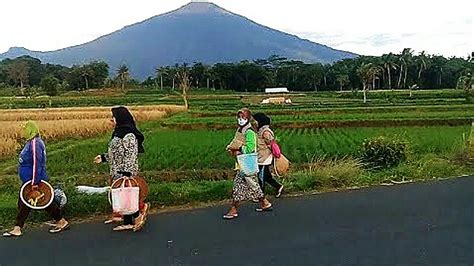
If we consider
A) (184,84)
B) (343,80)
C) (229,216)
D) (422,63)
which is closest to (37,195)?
(229,216)

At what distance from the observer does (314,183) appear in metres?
9.36

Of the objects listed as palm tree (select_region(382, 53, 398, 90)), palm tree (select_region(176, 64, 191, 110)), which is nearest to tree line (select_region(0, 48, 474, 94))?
palm tree (select_region(382, 53, 398, 90))

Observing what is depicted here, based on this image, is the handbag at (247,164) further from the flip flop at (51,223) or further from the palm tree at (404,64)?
the palm tree at (404,64)

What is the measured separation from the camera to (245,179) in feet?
24.2

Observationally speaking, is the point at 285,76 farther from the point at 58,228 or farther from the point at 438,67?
the point at 58,228

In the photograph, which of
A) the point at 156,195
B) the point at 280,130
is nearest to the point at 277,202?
the point at 156,195

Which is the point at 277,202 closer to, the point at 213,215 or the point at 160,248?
the point at 213,215

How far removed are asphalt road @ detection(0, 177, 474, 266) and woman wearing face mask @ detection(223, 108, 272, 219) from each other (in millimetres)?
195

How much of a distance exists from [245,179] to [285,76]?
257 feet

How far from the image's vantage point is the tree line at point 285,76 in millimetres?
77250

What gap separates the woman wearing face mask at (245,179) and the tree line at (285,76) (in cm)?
6964

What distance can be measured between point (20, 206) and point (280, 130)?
2030cm

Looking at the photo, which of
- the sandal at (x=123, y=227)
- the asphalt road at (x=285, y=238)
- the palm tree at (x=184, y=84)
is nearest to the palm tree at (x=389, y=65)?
the palm tree at (x=184, y=84)

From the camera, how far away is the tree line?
7725cm
